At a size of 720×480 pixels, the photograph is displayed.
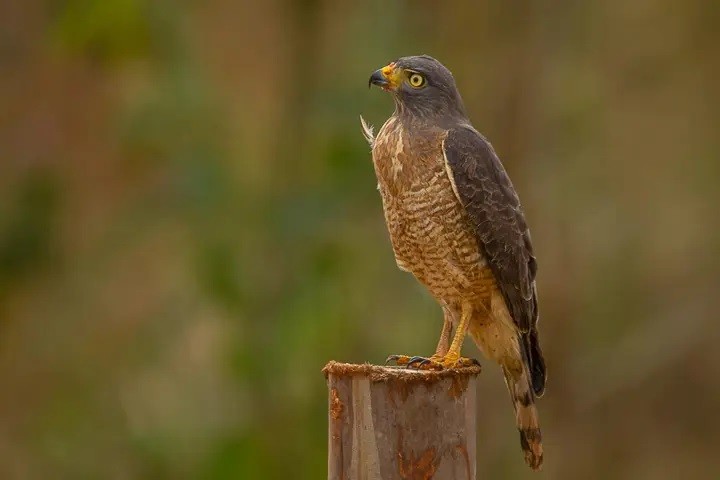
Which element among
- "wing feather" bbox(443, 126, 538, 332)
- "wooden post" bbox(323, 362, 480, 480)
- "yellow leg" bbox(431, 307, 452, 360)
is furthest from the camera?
"yellow leg" bbox(431, 307, 452, 360)

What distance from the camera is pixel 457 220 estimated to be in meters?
5.23

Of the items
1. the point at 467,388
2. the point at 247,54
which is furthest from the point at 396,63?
the point at 247,54

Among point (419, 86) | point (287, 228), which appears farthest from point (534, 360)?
point (287, 228)

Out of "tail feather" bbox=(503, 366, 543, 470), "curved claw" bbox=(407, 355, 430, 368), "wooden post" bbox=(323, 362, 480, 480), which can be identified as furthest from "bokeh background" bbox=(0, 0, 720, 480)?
"wooden post" bbox=(323, 362, 480, 480)

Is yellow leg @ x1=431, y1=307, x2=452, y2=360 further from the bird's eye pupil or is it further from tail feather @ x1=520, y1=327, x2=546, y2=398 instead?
the bird's eye pupil

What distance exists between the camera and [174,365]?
10961mm

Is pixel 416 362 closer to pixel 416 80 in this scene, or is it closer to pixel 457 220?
pixel 457 220

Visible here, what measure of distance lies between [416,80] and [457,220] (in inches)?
22.9

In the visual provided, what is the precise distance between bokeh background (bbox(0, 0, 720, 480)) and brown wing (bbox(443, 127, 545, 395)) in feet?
13.1

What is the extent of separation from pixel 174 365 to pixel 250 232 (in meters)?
1.37

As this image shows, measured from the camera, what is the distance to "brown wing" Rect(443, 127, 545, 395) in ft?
17.0

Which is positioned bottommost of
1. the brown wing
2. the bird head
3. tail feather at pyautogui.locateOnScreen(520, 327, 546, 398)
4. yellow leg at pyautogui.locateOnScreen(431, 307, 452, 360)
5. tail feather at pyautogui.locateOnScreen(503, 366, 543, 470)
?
tail feather at pyautogui.locateOnScreen(503, 366, 543, 470)

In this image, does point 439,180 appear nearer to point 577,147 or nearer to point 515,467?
point 515,467

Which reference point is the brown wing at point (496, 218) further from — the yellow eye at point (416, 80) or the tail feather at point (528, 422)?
the yellow eye at point (416, 80)
